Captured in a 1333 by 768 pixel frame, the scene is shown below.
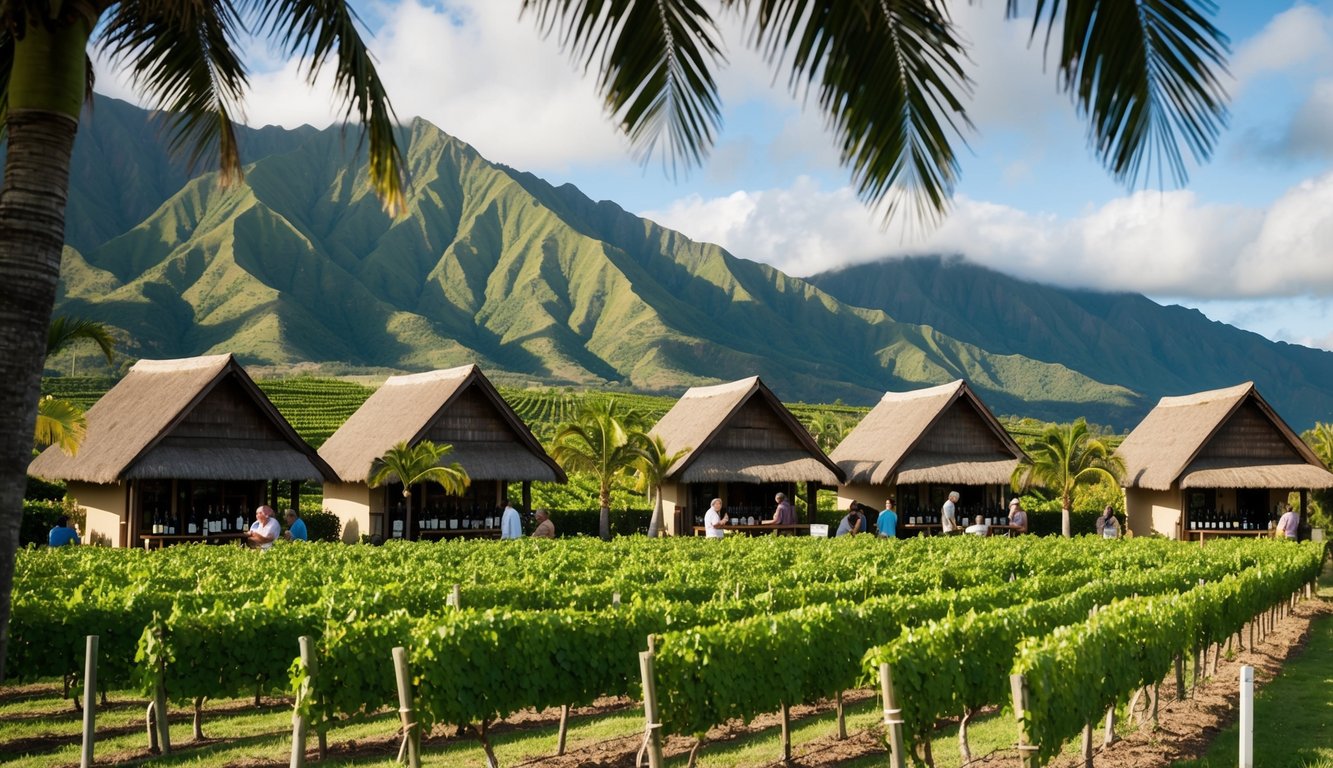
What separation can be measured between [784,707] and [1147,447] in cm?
3019

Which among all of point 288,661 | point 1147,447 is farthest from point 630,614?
point 1147,447

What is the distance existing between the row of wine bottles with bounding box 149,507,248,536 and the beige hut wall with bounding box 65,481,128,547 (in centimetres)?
72

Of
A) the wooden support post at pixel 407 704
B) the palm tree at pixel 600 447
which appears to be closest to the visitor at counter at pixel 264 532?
the palm tree at pixel 600 447

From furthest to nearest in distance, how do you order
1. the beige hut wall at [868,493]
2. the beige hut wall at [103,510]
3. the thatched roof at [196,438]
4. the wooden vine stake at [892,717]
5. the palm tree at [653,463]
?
the beige hut wall at [868,493], the palm tree at [653,463], the beige hut wall at [103,510], the thatched roof at [196,438], the wooden vine stake at [892,717]

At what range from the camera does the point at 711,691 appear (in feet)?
29.6

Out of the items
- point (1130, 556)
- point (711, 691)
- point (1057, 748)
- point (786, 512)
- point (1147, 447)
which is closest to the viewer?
point (1057, 748)

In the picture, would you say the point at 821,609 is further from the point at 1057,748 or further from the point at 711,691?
the point at 1057,748

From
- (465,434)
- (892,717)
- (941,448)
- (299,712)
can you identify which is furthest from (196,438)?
(892,717)

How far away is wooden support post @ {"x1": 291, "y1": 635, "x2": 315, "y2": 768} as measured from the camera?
25.6 ft

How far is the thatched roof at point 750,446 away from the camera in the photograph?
31484 millimetres

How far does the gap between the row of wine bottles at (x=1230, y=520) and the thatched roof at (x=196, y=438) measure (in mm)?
24429

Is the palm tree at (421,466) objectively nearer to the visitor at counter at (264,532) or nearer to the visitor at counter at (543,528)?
the visitor at counter at (543,528)

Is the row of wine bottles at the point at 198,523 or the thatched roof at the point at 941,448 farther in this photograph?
the thatched roof at the point at 941,448

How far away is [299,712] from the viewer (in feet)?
26.9
